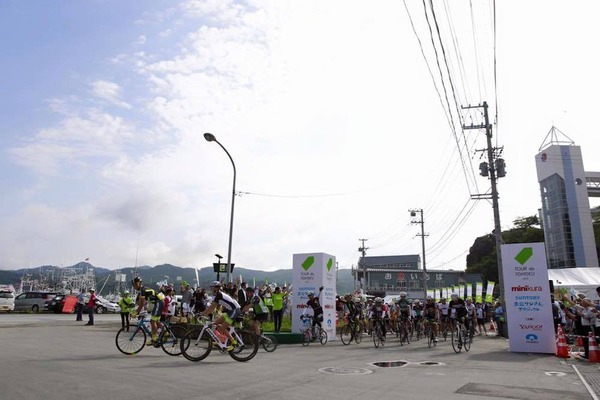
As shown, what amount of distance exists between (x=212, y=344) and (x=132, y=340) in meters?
2.61

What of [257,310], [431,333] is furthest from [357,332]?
[257,310]

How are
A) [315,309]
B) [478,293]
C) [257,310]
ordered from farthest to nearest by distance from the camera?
[478,293]
[315,309]
[257,310]

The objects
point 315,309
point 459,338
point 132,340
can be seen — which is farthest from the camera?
point 315,309

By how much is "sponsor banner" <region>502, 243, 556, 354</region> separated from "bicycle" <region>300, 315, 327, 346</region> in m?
6.71

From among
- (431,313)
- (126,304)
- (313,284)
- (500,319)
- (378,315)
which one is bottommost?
(500,319)

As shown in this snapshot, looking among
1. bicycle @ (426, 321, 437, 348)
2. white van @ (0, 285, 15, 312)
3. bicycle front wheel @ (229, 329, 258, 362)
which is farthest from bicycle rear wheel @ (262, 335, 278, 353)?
white van @ (0, 285, 15, 312)

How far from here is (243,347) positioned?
10781 mm

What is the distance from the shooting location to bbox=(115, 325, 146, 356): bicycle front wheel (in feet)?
38.5

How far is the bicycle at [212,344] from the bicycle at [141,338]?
2.53 feet

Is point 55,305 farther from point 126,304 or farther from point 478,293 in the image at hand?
point 478,293

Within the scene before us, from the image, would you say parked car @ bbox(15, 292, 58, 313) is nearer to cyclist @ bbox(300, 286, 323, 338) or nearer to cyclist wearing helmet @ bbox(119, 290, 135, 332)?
cyclist wearing helmet @ bbox(119, 290, 135, 332)

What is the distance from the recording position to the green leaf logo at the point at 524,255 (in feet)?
51.7

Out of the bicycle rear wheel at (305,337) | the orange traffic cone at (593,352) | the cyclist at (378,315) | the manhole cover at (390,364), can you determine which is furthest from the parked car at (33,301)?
the orange traffic cone at (593,352)

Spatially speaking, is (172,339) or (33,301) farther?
(33,301)
